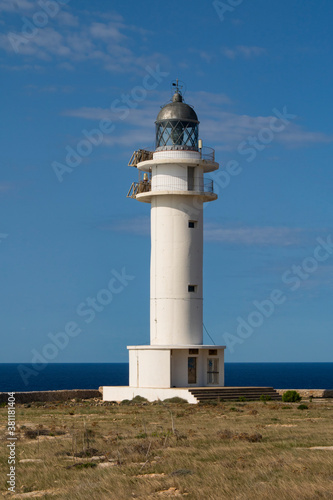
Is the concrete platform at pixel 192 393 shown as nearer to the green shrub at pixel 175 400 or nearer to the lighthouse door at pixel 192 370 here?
the green shrub at pixel 175 400

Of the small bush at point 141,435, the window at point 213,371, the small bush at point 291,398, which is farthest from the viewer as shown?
the window at point 213,371

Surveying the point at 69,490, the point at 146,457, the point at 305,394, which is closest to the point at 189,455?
the point at 146,457

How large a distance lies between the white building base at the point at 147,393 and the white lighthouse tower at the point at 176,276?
0.17ft

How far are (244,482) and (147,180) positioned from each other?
89.7ft

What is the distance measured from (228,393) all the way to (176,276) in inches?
237

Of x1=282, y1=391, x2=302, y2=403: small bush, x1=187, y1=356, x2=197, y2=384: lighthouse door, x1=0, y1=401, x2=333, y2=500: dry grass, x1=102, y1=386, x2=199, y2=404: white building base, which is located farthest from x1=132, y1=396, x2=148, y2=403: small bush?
x1=0, y1=401, x2=333, y2=500: dry grass

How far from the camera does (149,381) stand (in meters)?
36.2

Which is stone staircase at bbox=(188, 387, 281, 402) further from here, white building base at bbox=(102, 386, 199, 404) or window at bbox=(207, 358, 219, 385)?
window at bbox=(207, 358, 219, 385)

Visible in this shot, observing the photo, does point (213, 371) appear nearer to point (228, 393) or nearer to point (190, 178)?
point (228, 393)

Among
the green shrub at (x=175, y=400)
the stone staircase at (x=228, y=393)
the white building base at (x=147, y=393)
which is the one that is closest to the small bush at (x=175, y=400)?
the green shrub at (x=175, y=400)

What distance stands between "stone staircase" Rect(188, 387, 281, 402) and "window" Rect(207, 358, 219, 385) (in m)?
1.88

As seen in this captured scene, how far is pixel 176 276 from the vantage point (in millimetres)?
36812

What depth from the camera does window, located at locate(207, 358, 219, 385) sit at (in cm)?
3741

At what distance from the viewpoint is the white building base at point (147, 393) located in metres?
34.0
